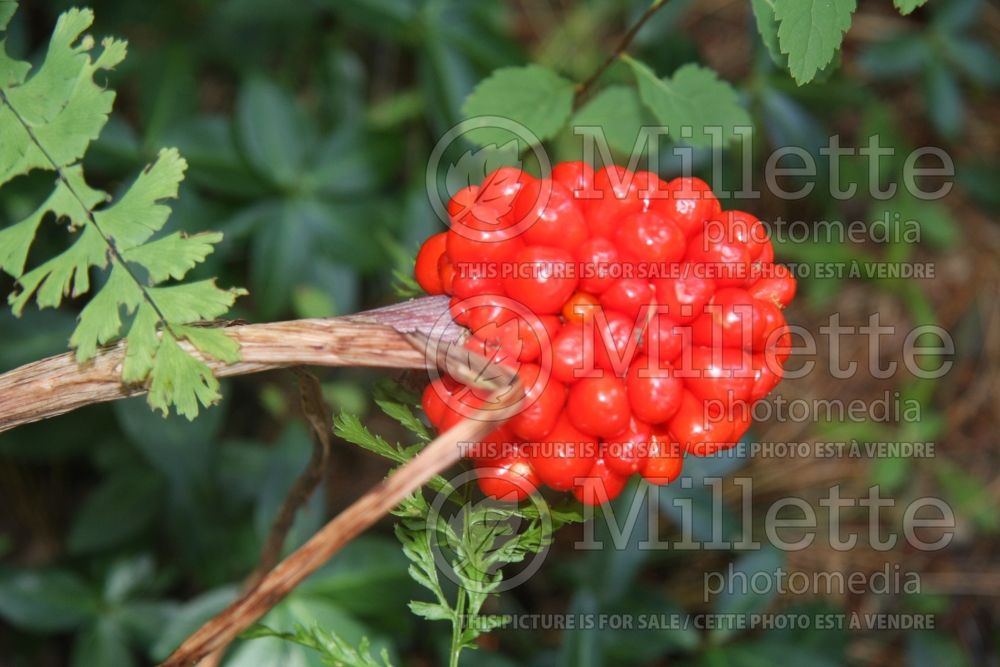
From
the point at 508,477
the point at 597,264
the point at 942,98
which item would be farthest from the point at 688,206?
the point at 942,98

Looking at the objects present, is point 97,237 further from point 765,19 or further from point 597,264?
point 765,19

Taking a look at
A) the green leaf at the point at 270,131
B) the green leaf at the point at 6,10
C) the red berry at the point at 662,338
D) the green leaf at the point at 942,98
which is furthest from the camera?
the green leaf at the point at 942,98

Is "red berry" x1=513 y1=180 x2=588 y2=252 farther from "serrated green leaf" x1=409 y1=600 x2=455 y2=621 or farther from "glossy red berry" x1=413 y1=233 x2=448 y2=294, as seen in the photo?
"serrated green leaf" x1=409 y1=600 x2=455 y2=621

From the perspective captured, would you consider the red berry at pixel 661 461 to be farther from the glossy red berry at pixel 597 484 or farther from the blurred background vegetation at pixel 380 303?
the blurred background vegetation at pixel 380 303

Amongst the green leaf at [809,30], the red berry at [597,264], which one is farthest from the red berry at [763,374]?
the green leaf at [809,30]

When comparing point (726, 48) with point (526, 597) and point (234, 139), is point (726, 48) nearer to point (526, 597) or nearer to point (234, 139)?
point (234, 139)

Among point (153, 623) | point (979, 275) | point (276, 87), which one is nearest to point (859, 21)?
point (979, 275)
